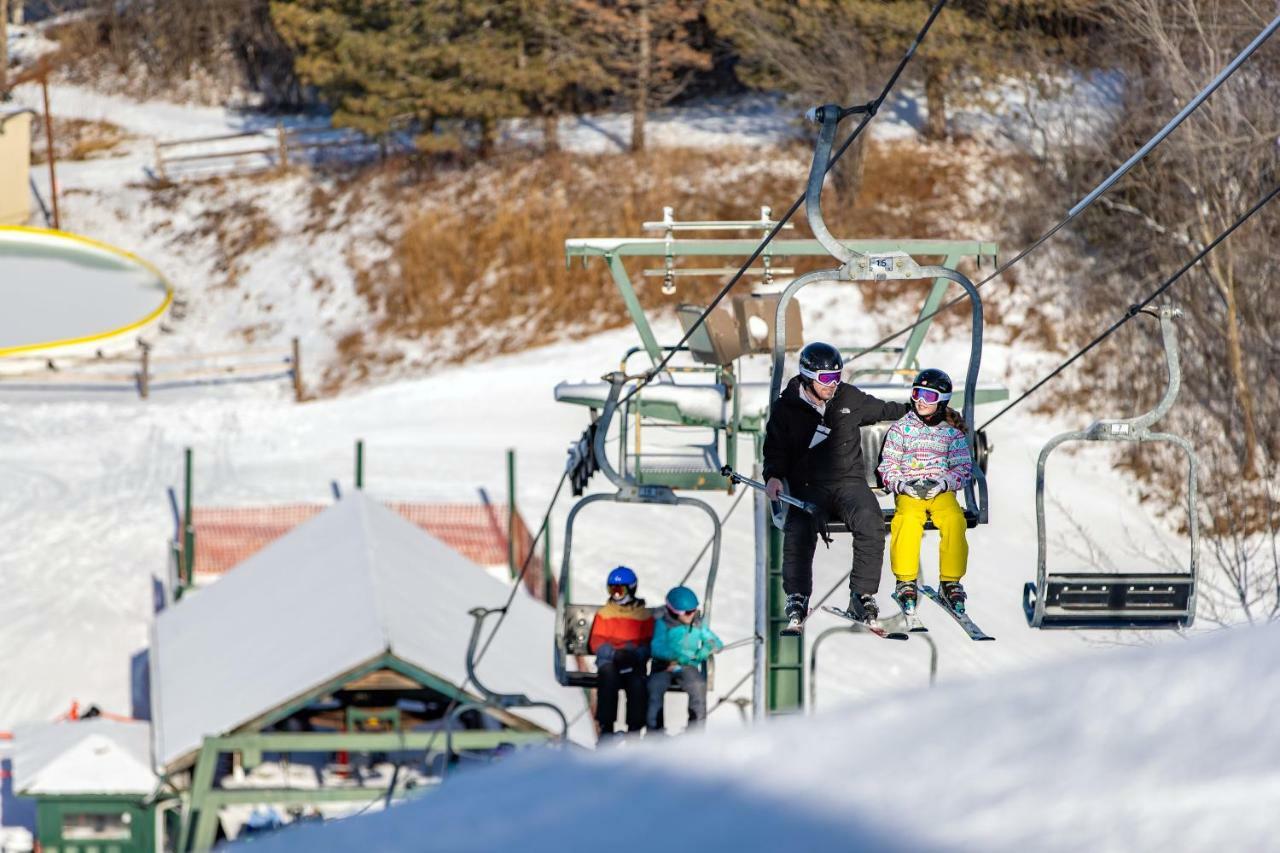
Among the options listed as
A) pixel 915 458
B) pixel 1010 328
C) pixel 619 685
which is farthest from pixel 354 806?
pixel 1010 328

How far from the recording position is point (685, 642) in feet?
31.2

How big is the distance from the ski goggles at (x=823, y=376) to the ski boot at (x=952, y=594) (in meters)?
1.05

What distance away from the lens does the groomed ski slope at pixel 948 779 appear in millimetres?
2721

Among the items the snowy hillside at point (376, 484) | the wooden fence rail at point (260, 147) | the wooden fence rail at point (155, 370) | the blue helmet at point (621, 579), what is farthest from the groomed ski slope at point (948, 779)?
the wooden fence rail at point (260, 147)

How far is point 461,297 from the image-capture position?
3114 cm

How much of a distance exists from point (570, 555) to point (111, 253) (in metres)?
26.4

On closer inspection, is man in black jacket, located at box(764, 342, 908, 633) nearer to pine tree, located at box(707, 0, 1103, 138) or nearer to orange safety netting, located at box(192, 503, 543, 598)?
orange safety netting, located at box(192, 503, 543, 598)

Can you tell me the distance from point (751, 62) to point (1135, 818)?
104ft

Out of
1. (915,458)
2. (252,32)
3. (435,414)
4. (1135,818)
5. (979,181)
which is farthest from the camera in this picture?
(252,32)

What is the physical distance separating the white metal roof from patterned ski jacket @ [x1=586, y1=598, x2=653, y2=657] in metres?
4.03

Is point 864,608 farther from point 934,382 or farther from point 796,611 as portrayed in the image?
point 934,382

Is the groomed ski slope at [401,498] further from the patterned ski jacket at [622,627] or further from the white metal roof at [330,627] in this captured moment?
the patterned ski jacket at [622,627]

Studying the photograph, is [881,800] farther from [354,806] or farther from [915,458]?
[354,806]

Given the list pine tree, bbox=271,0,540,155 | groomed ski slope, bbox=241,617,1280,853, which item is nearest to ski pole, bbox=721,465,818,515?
groomed ski slope, bbox=241,617,1280,853
